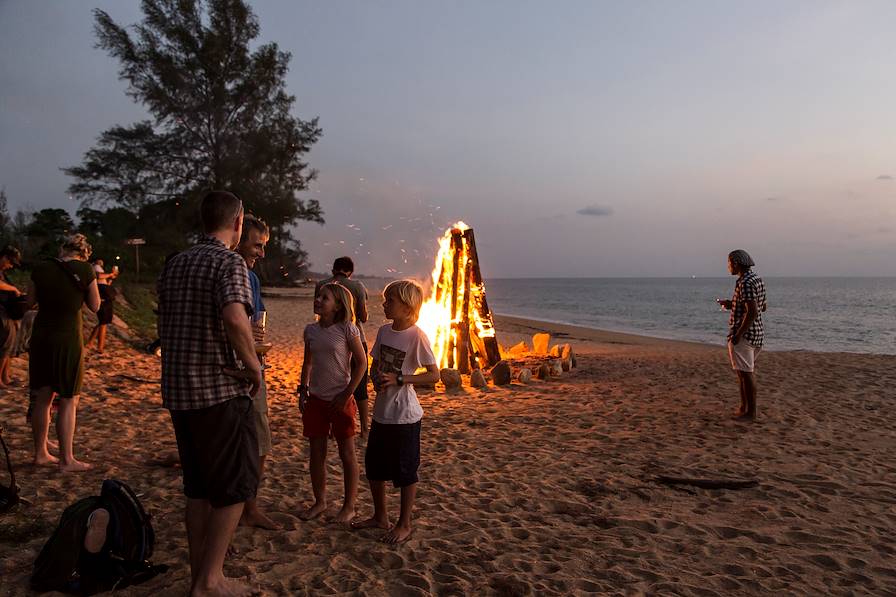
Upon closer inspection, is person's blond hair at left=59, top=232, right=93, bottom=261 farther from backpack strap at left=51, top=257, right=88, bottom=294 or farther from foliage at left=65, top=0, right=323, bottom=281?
foliage at left=65, top=0, right=323, bottom=281

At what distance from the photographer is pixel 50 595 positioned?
304 centimetres

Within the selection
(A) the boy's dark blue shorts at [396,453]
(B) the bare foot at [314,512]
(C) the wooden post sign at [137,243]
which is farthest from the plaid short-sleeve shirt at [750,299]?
(C) the wooden post sign at [137,243]

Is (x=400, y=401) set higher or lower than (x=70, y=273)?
lower

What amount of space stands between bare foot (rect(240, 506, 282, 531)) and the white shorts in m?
5.84

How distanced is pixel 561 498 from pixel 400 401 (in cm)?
187

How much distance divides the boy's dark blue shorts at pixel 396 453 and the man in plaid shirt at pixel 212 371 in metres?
1.10

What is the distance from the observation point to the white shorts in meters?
7.14

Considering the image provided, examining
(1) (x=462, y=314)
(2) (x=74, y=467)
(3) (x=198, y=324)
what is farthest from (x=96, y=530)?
(1) (x=462, y=314)

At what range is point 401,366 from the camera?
3.83m

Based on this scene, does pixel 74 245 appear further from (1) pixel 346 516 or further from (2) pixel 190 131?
(2) pixel 190 131

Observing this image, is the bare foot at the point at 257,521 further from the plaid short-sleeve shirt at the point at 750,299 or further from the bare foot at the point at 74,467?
the plaid short-sleeve shirt at the point at 750,299

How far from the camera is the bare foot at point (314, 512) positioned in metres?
4.18

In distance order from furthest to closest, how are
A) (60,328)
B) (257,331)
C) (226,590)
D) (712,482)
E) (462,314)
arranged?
(462,314) < (712,482) < (60,328) < (257,331) < (226,590)

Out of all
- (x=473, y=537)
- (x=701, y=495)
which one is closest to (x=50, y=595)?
(x=473, y=537)
